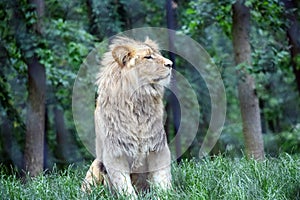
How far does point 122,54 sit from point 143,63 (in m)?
0.21

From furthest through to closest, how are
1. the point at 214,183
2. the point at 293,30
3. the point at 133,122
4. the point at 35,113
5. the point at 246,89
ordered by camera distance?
the point at 293,30 → the point at 35,113 → the point at 246,89 → the point at 133,122 → the point at 214,183

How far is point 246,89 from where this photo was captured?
898 centimetres

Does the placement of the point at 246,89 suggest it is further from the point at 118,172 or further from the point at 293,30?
the point at 118,172

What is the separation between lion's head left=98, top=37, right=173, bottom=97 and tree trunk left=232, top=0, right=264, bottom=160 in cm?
341

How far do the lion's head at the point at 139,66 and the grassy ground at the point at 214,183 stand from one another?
3.27ft

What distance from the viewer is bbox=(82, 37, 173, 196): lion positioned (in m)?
5.56

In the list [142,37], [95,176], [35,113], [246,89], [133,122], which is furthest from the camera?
[142,37]

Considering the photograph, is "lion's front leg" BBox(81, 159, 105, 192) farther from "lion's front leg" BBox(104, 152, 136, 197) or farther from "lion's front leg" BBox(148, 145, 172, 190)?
"lion's front leg" BBox(148, 145, 172, 190)

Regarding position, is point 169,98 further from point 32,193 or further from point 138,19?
point 32,193

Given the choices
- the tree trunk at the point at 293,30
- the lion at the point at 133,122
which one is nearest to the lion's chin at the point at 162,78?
the lion at the point at 133,122

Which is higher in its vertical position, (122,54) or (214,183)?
(122,54)

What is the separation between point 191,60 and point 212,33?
894mm

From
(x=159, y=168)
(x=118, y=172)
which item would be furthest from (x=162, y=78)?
(x=118, y=172)

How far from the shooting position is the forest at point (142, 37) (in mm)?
8750
